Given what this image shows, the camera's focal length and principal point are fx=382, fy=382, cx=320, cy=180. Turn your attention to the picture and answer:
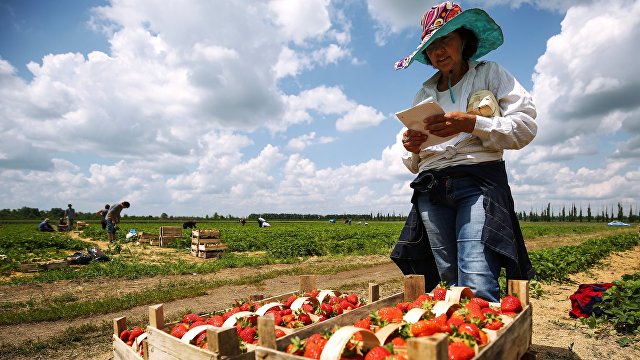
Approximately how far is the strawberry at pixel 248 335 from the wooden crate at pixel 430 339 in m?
0.37

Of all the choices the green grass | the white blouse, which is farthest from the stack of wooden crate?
the white blouse

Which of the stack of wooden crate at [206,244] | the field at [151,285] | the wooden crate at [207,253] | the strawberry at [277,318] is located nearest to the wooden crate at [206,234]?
the stack of wooden crate at [206,244]

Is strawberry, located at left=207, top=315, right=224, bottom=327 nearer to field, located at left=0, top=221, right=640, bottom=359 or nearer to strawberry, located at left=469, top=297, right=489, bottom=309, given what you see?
strawberry, located at left=469, top=297, right=489, bottom=309

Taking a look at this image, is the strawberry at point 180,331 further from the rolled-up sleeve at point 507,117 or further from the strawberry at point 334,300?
the rolled-up sleeve at point 507,117

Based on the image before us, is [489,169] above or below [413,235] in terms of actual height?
above

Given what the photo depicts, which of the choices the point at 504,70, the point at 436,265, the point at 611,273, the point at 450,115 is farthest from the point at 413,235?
the point at 611,273

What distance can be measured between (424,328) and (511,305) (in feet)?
2.21

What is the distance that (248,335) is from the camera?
1877 millimetres

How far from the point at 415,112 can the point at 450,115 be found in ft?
0.63

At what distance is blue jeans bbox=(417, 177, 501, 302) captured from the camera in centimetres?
216

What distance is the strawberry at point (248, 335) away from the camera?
1863 mm

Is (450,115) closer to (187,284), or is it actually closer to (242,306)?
(242,306)

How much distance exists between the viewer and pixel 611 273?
10.7 m

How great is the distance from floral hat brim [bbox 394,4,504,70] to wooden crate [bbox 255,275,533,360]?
58.1 inches
